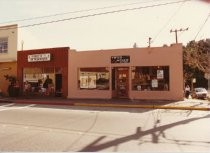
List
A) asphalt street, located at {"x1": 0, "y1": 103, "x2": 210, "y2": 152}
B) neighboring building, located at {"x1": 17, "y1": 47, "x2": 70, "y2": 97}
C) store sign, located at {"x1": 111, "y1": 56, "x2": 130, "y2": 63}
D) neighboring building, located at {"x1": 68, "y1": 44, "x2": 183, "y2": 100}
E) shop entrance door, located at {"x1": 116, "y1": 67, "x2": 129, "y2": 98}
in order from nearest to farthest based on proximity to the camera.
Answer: asphalt street, located at {"x1": 0, "y1": 103, "x2": 210, "y2": 152} → neighboring building, located at {"x1": 68, "y1": 44, "x2": 183, "y2": 100} → store sign, located at {"x1": 111, "y1": 56, "x2": 130, "y2": 63} → shop entrance door, located at {"x1": 116, "y1": 67, "x2": 129, "y2": 98} → neighboring building, located at {"x1": 17, "y1": 47, "x2": 70, "y2": 97}

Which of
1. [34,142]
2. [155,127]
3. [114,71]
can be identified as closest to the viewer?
[34,142]

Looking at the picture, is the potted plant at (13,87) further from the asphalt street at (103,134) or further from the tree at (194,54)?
the tree at (194,54)

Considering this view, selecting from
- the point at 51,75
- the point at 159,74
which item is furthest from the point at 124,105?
the point at 51,75

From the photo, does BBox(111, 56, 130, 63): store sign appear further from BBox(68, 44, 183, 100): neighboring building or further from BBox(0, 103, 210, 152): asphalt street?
BBox(0, 103, 210, 152): asphalt street

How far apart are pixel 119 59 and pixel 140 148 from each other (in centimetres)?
1693

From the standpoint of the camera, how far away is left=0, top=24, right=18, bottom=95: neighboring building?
30.9 meters

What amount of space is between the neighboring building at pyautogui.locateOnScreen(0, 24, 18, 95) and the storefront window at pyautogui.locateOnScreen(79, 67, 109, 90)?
7491 millimetres

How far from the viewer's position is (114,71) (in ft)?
85.3

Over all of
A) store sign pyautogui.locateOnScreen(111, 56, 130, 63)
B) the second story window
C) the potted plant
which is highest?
the second story window

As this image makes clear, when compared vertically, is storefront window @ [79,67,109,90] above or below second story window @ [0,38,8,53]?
below

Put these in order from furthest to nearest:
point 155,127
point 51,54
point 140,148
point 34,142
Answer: point 51,54 → point 155,127 → point 34,142 → point 140,148

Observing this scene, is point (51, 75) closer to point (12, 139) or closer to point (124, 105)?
point (124, 105)

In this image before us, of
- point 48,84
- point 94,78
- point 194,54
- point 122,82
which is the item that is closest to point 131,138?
point 122,82

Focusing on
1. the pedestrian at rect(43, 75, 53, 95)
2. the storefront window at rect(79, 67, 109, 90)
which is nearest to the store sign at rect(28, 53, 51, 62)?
the pedestrian at rect(43, 75, 53, 95)
